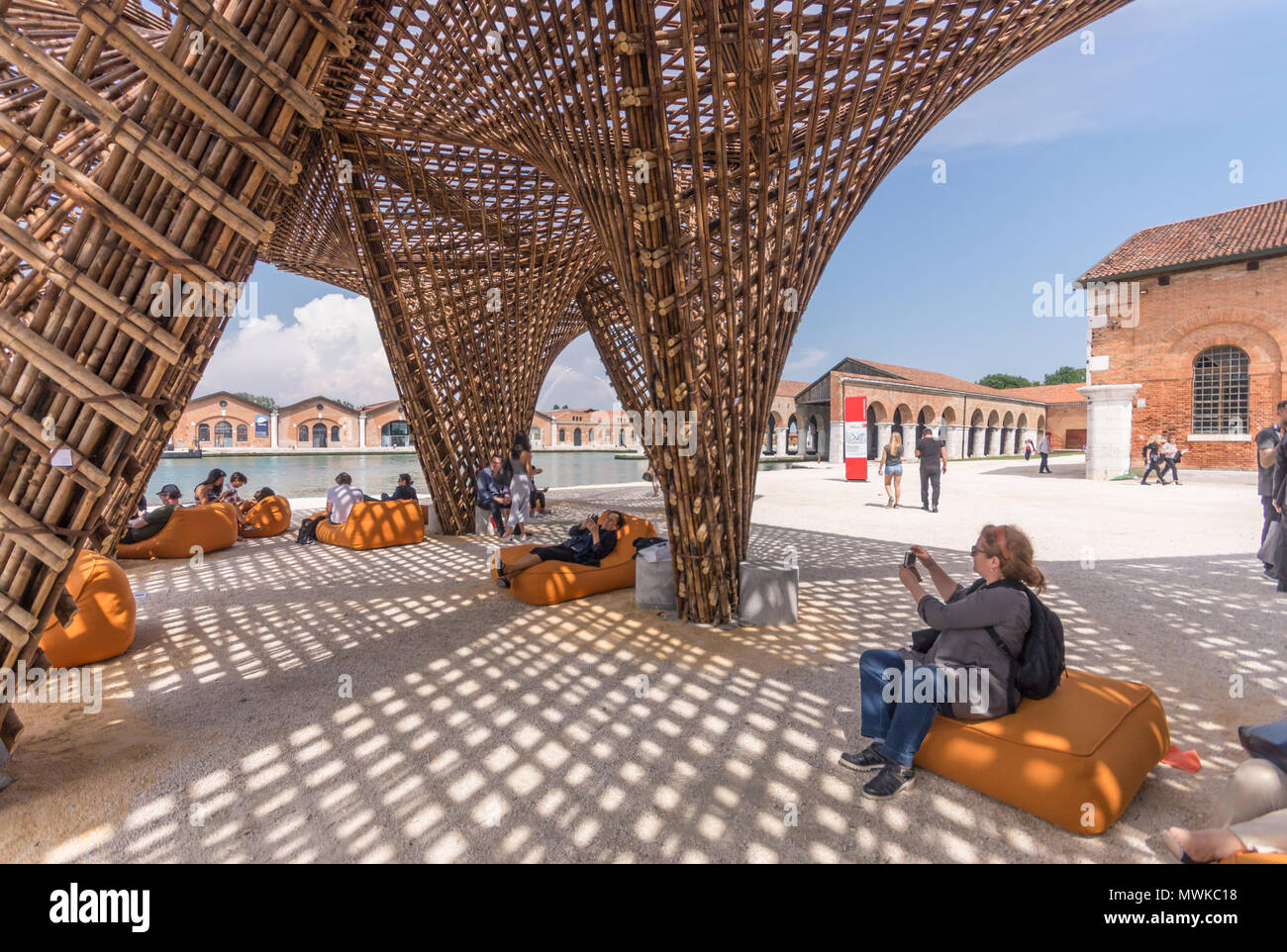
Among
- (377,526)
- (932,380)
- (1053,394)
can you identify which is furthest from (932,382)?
(377,526)

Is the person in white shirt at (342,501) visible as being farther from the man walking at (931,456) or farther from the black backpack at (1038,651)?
the man walking at (931,456)

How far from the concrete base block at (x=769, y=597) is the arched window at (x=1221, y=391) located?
765 inches

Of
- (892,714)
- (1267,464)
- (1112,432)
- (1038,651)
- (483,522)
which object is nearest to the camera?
(1038,651)

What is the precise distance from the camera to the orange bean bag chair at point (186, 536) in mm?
6895

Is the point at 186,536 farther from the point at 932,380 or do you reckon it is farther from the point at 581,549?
the point at 932,380

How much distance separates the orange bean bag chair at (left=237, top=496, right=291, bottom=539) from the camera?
8.35m

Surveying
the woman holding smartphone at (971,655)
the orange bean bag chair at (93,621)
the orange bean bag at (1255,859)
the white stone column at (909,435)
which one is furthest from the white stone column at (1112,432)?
the orange bean bag chair at (93,621)

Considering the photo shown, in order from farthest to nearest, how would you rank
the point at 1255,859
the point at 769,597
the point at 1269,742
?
the point at 769,597 < the point at 1269,742 < the point at 1255,859

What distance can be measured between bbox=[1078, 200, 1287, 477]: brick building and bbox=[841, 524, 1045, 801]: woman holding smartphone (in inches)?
750

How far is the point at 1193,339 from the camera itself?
16625 millimetres

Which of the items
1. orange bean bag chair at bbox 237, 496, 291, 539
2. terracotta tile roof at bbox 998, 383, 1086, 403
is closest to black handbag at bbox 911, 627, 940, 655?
orange bean bag chair at bbox 237, 496, 291, 539

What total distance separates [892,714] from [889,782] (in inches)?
10.8

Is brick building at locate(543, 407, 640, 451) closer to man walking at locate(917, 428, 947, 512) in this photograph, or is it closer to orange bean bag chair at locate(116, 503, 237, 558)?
man walking at locate(917, 428, 947, 512)
